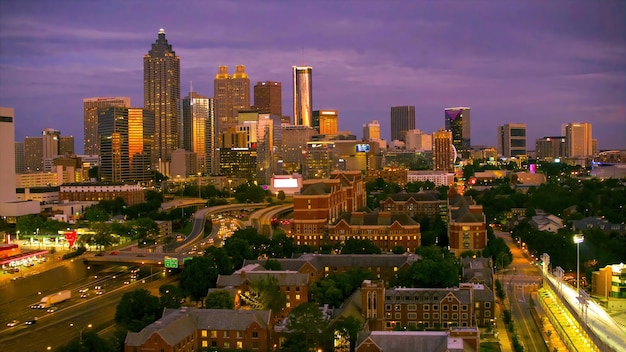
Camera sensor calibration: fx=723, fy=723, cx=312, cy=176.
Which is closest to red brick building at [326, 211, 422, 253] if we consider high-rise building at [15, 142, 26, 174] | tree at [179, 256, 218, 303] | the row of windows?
tree at [179, 256, 218, 303]

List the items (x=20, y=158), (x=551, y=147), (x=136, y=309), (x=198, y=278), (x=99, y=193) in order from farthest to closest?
(x=551, y=147)
(x=20, y=158)
(x=99, y=193)
(x=198, y=278)
(x=136, y=309)

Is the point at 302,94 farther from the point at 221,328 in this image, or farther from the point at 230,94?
the point at 221,328

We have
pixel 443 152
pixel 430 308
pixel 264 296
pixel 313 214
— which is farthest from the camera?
pixel 443 152

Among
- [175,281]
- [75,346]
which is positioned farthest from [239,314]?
[175,281]

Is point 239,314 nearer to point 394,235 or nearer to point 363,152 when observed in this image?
point 394,235

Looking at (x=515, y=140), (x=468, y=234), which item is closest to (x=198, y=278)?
(x=468, y=234)

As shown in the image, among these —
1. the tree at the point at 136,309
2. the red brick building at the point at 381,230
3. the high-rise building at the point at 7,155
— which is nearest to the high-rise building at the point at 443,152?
the high-rise building at the point at 7,155
